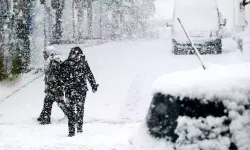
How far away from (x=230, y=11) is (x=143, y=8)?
442 inches

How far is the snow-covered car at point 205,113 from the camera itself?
345 centimetres

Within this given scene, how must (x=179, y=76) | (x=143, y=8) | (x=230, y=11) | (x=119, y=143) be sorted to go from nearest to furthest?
(x=179, y=76)
(x=119, y=143)
(x=143, y=8)
(x=230, y=11)

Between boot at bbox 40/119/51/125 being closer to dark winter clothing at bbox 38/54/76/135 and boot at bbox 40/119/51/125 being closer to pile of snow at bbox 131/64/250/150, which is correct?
dark winter clothing at bbox 38/54/76/135

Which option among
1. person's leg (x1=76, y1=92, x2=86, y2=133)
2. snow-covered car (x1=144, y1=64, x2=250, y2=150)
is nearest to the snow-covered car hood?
person's leg (x1=76, y1=92, x2=86, y2=133)

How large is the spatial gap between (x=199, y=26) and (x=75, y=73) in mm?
13549

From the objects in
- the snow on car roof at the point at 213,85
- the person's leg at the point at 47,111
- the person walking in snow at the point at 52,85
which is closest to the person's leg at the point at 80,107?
the person walking in snow at the point at 52,85

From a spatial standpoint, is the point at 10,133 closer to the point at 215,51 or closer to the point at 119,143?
the point at 119,143

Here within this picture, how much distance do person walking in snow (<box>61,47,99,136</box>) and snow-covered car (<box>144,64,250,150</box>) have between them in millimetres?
5249

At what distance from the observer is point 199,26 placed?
2184 cm

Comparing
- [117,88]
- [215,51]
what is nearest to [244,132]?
[117,88]

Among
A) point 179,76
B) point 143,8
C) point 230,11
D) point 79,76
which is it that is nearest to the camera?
point 179,76

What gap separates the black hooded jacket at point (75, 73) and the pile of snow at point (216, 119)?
5.33m

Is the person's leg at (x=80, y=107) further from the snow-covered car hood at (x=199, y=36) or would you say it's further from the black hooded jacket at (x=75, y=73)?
the snow-covered car hood at (x=199, y=36)

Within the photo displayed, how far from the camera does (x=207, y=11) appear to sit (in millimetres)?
22047
